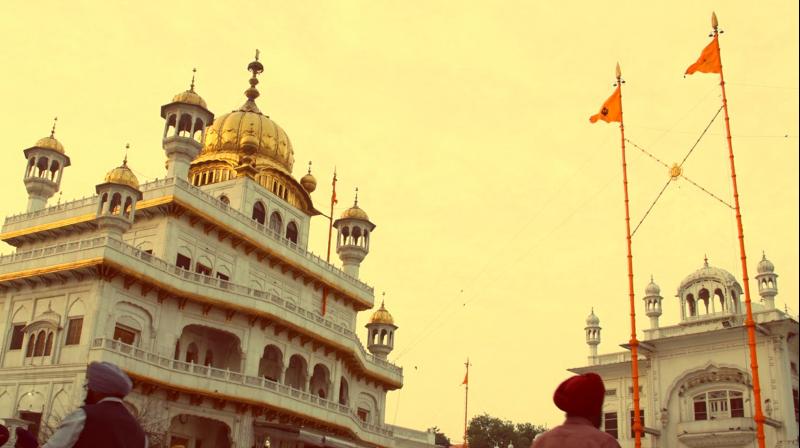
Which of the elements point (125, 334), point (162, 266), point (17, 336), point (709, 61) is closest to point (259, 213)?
point (162, 266)

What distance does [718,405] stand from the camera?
40.4 metres

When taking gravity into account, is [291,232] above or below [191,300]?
above

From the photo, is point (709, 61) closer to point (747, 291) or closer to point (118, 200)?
point (747, 291)

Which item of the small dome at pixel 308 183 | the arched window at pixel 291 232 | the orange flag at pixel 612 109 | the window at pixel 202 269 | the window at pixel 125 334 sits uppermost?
the small dome at pixel 308 183

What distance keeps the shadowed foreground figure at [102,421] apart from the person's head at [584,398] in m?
2.75

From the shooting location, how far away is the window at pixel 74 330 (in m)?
28.5

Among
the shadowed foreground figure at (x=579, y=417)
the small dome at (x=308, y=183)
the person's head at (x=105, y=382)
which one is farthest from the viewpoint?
the small dome at (x=308, y=183)

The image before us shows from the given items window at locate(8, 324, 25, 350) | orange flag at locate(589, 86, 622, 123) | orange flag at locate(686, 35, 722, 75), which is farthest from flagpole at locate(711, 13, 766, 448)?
window at locate(8, 324, 25, 350)

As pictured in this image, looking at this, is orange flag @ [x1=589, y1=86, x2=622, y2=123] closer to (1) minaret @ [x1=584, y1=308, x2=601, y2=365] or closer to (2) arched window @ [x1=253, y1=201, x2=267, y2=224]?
(2) arched window @ [x1=253, y1=201, x2=267, y2=224]

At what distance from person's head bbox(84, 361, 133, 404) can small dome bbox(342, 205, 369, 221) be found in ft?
124

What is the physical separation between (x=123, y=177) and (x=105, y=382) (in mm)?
26557

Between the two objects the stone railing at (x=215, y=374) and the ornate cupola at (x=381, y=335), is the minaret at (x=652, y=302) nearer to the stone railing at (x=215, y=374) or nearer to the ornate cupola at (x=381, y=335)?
the ornate cupola at (x=381, y=335)

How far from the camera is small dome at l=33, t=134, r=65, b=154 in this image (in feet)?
117

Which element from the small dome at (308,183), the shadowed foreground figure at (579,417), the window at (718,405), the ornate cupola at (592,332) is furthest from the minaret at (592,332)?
the shadowed foreground figure at (579,417)
